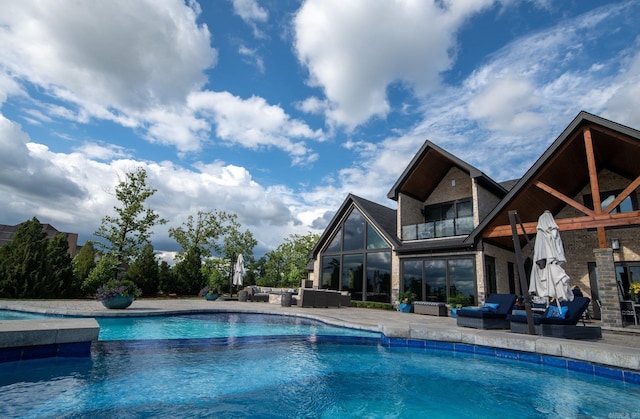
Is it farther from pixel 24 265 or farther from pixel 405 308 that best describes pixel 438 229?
pixel 24 265

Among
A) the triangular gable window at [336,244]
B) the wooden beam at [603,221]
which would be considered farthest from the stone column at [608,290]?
the triangular gable window at [336,244]

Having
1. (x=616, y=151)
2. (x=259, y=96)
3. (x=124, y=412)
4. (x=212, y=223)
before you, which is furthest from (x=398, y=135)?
(x=212, y=223)

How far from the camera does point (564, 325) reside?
24.8 feet

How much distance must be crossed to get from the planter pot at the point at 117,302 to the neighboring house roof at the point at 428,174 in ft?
43.8

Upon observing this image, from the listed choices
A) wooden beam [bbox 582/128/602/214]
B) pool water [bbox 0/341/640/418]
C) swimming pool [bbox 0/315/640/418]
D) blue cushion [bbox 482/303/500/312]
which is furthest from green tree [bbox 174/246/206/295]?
wooden beam [bbox 582/128/602/214]

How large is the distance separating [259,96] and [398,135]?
7808mm

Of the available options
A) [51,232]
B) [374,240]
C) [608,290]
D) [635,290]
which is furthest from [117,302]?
[51,232]

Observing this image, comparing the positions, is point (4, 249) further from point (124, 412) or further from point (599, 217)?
point (599, 217)

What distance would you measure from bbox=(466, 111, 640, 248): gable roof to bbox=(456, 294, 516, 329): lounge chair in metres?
4.36

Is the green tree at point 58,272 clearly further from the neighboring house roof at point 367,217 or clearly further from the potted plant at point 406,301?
the potted plant at point 406,301

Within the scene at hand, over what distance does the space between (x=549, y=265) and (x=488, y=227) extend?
561 centimetres

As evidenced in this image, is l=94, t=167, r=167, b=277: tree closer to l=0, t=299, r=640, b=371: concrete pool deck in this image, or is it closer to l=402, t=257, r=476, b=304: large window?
l=0, t=299, r=640, b=371: concrete pool deck

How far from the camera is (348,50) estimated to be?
10.0 m

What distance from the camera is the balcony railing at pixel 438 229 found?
15.4m
